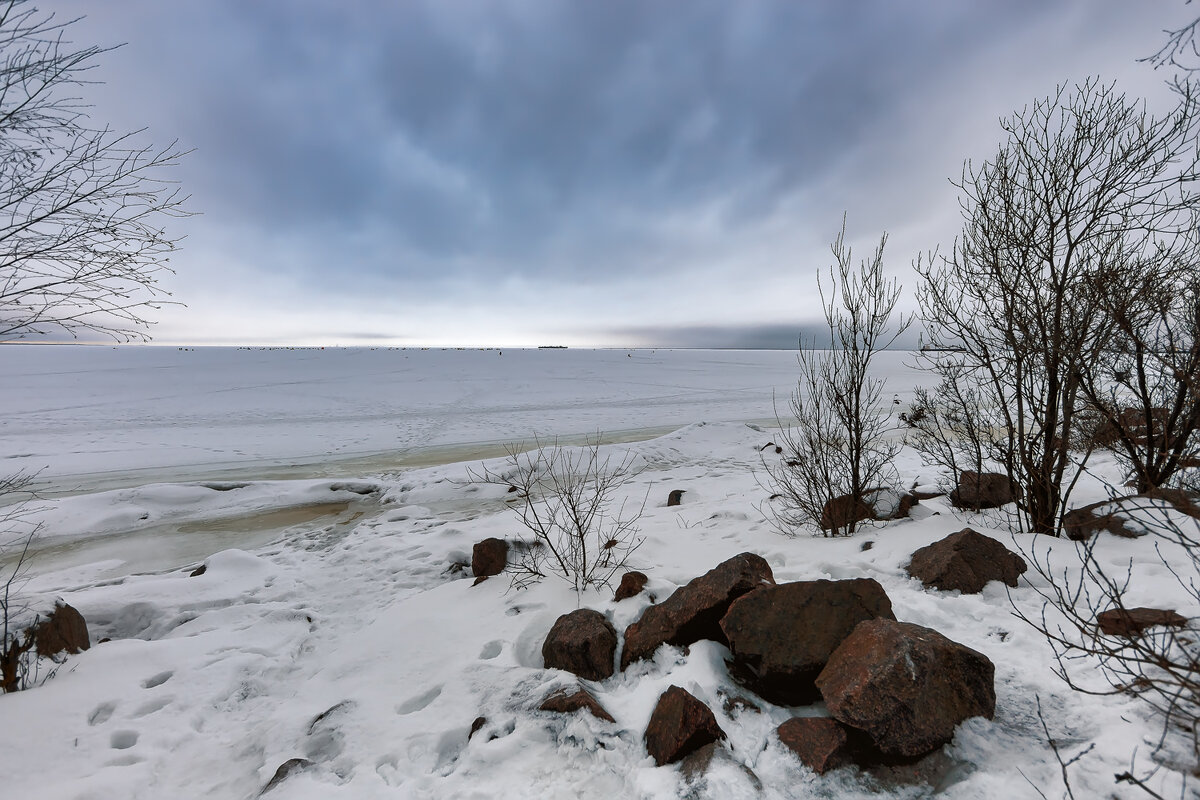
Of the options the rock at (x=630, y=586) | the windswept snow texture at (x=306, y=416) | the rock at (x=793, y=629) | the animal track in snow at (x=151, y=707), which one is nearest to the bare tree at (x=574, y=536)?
the rock at (x=630, y=586)

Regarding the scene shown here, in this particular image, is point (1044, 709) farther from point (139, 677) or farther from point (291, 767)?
point (139, 677)

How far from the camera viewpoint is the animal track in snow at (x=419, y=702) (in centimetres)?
330

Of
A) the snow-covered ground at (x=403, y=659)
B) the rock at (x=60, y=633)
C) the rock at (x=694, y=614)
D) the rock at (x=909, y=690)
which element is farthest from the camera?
the rock at (x=60, y=633)

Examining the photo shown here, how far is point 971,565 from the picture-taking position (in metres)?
3.81

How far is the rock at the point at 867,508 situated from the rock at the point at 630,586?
273 centimetres

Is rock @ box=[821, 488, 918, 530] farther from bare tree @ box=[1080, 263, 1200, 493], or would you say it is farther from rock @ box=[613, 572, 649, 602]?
rock @ box=[613, 572, 649, 602]

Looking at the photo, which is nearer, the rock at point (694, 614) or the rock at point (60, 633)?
the rock at point (694, 614)

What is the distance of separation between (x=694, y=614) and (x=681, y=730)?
0.91 meters

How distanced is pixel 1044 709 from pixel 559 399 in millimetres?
20957

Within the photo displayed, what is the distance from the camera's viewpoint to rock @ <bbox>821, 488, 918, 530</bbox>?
5703 mm

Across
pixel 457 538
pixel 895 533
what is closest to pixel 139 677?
pixel 457 538

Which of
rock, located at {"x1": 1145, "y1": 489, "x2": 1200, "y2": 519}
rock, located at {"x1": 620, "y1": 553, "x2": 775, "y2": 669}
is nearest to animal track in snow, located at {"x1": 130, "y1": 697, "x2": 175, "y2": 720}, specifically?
rock, located at {"x1": 620, "y1": 553, "x2": 775, "y2": 669}

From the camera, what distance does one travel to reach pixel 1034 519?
4.78 m

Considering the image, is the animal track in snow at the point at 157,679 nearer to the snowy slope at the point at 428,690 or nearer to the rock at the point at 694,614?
the snowy slope at the point at 428,690
